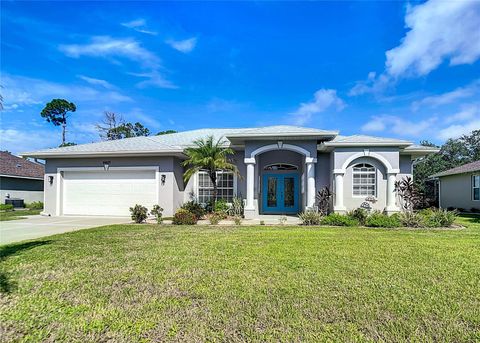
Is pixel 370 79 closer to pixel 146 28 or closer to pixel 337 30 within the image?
pixel 337 30

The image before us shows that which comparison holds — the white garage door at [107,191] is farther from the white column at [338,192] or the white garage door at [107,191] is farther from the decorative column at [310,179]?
the white column at [338,192]

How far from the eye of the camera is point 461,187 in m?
22.4

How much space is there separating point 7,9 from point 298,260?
11732 millimetres

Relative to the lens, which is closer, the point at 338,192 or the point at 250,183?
the point at 338,192

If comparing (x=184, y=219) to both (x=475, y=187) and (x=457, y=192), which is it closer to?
(x=475, y=187)

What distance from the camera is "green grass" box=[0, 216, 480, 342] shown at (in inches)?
131

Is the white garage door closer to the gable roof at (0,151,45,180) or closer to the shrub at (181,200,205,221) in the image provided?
the shrub at (181,200,205,221)

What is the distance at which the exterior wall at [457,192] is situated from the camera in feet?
69.9

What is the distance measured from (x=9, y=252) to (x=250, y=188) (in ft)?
32.1

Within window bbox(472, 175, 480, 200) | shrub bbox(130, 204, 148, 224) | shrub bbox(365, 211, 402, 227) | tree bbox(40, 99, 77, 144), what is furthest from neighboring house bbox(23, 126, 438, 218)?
tree bbox(40, 99, 77, 144)

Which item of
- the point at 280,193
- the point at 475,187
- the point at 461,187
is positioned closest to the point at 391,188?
the point at 280,193

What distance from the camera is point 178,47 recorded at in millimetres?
14516

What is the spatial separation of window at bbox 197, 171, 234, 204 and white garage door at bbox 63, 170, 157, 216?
8.64 ft

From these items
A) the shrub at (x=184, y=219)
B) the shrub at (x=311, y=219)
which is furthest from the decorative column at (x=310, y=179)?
the shrub at (x=184, y=219)
